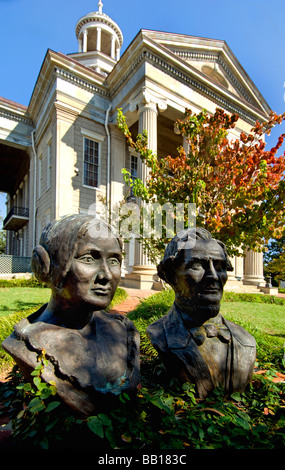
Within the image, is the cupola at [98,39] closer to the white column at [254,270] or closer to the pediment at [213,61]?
the pediment at [213,61]

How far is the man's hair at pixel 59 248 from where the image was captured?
70.0 inches

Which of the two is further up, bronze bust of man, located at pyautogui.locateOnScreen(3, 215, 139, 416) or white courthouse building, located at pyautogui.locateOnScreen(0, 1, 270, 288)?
white courthouse building, located at pyautogui.locateOnScreen(0, 1, 270, 288)

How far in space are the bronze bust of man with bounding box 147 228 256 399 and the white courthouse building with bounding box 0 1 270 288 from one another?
9251 millimetres

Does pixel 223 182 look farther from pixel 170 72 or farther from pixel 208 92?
pixel 208 92

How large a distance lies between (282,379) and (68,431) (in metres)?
2.48

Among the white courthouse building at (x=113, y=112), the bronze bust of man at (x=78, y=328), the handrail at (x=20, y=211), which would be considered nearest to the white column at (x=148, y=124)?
the white courthouse building at (x=113, y=112)

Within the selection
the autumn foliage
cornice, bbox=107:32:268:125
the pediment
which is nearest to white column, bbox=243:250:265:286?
cornice, bbox=107:32:268:125

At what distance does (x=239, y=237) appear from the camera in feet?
17.0

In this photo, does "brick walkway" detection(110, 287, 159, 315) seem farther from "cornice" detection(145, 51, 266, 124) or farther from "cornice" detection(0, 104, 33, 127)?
"cornice" detection(0, 104, 33, 127)

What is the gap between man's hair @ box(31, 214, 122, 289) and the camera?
1.78 meters

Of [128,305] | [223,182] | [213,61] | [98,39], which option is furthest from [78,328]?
[98,39]

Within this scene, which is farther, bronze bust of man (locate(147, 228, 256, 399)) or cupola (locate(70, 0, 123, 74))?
cupola (locate(70, 0, 123, 74))
